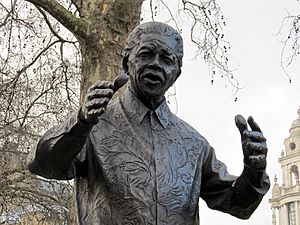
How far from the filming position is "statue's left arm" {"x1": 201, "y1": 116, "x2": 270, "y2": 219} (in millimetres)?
2742

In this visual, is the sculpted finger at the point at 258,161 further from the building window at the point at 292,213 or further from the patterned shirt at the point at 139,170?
the building window at the point at 292,213

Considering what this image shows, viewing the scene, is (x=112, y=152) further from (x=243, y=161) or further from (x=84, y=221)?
(x=243, y=161)

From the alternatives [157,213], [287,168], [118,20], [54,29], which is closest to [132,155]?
[157,213]

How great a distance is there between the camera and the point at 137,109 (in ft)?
9.78

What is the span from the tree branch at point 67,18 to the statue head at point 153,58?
5.98 metres

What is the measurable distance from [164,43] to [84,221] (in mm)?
758

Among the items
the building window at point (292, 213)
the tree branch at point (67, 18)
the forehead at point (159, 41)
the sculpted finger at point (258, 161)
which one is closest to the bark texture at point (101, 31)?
the tree branch at point (67, 18)

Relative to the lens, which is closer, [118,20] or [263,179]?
[263,179]

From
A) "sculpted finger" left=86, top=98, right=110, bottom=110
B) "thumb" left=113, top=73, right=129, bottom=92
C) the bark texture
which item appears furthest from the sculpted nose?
the bark texture

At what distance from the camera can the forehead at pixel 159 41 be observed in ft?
9.43

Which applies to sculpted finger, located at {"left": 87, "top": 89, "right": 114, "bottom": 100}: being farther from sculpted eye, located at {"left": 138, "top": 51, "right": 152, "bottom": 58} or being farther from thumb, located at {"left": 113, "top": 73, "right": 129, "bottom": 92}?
sculpted eye, located at {"left": 138, "top": 51, "right": 152, "bottom": 58}

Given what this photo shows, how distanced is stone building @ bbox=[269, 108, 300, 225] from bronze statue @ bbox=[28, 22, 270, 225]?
47.3m

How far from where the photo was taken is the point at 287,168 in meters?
52.7

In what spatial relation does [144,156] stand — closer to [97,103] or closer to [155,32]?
[97,103]
